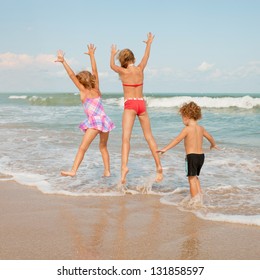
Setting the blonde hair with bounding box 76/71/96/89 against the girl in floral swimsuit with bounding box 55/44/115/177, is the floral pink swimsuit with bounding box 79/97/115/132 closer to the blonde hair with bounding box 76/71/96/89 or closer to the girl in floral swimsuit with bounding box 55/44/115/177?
the girl in floral swimsuit with bounding box 55/44/115/177

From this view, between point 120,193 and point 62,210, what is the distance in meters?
1.06

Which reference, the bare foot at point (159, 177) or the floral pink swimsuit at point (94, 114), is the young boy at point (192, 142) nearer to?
the bare foot at point (159, 177)

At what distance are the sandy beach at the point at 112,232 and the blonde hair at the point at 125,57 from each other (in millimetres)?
1963

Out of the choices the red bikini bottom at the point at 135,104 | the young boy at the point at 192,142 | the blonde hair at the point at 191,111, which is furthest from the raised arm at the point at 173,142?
the red bikini bottom at the point at 135,104

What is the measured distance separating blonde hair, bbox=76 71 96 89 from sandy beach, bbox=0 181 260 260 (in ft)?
5.70

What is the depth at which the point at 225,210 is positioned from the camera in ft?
15.5

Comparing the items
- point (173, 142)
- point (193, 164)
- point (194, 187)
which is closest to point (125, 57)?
point (173, 142)

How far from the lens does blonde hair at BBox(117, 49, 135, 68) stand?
579 centimetres

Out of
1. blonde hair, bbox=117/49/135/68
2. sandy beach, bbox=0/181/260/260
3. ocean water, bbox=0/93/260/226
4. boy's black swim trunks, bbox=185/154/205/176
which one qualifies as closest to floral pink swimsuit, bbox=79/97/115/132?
blonde hair, bbox=117/49/135/68

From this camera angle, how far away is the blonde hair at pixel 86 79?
19.5 feet

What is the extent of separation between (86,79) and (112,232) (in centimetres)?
273

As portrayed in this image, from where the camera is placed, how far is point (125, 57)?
5.78 metres
